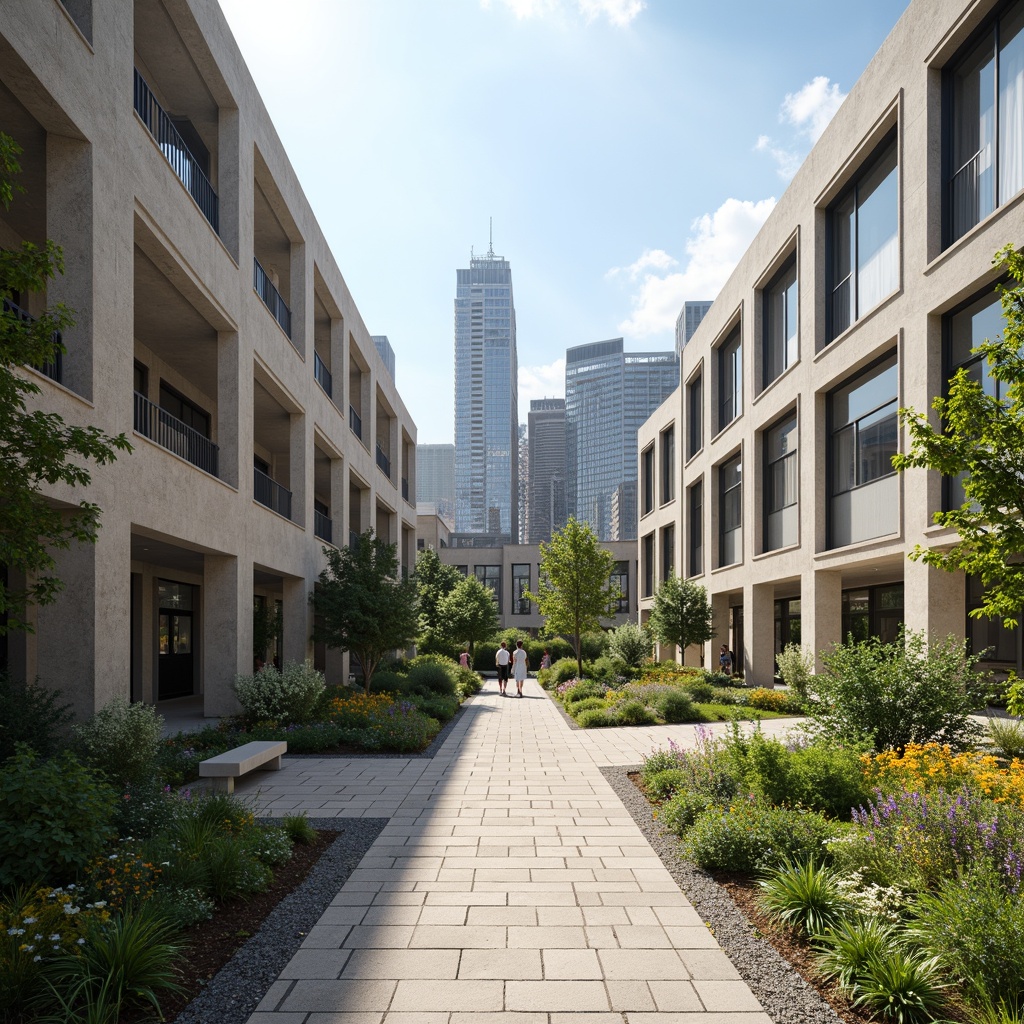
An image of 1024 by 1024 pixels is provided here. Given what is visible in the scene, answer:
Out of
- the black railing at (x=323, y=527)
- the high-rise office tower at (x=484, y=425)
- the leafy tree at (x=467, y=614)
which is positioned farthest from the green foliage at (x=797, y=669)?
the high-rise office tower at (x=484, y=425)

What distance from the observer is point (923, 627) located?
46.8ft

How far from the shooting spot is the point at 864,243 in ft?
59.1

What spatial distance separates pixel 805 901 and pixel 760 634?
2026cm

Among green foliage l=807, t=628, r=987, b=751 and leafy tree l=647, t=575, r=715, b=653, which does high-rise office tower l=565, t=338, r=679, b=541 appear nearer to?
leafy tree l=647, t=575, r=715, b=653

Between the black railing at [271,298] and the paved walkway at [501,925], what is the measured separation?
39.8 feet

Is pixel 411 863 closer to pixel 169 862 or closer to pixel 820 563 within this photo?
pixel 169 862

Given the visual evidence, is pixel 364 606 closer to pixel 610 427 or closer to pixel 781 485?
pixel 781 485

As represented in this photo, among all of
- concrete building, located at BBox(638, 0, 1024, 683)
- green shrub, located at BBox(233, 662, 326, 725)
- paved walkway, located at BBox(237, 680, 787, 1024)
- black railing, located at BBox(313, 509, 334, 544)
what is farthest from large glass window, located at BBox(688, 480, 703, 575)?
paved walkway, located at BBox(237, 680, 787, 1024)

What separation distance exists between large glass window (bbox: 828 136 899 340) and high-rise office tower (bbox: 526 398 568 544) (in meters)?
165

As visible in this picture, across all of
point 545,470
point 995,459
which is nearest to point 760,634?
point 995,459

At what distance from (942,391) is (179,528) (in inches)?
546

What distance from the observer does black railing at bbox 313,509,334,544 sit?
2409 cm

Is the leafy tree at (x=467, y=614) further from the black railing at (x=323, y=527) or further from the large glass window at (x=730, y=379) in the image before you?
the large glass window at (x=730, y=379)

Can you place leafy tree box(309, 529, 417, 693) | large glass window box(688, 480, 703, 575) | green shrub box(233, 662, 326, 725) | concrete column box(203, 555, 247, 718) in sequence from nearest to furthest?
green shrub box(233, 662, 326, 725) < concrete column box(203, 555, 247, 718) < leafy tree box(309, 529, 417, 693) < large glass window box(688, 480, 703, 575)
